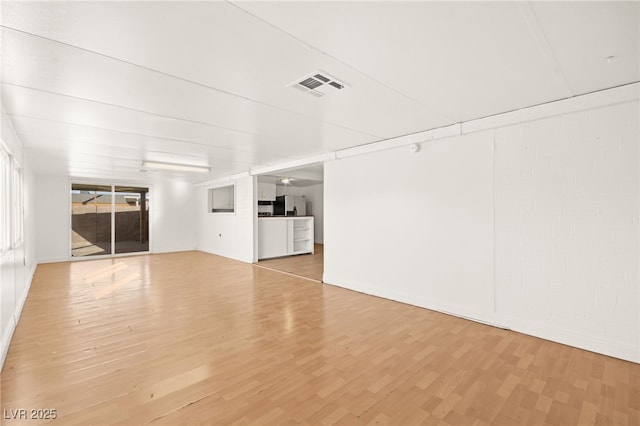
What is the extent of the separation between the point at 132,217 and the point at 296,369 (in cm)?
1007

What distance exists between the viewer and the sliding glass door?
8836 mm

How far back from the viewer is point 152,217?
9.55 m

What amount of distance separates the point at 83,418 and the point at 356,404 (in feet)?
5.80

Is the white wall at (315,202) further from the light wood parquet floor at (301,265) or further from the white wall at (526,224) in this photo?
the white wall at (526,224)

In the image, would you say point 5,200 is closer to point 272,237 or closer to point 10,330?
point 10,330

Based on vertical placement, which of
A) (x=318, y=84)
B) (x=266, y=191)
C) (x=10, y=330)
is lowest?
(x=10, y=330)

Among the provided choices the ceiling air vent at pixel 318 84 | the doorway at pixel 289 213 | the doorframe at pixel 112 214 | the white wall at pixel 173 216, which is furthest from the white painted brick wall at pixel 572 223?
the doorframe at pixel 112 214

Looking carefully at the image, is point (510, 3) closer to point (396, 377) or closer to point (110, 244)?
point (396, 377)

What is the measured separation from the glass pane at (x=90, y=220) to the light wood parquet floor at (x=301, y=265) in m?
5.46

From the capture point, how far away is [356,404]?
2000mm

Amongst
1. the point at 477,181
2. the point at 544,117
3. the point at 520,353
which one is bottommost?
the point at 520,353

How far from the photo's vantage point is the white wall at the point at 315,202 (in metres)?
11.9

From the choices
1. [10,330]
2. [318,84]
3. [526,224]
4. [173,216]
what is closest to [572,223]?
[526,224]

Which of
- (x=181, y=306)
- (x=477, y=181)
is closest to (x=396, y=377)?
(x=477, y=181)
